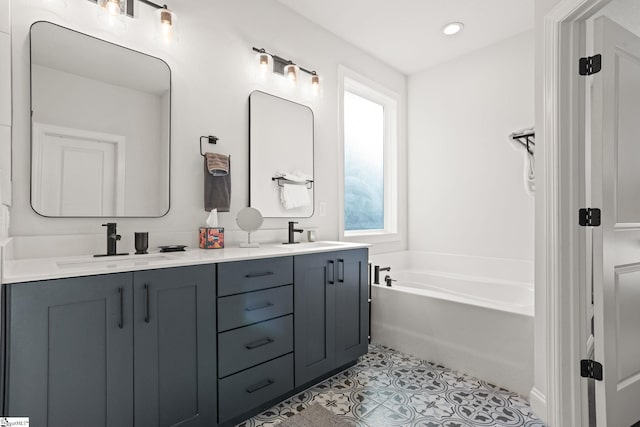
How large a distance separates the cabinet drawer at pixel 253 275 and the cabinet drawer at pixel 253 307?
0.11ft

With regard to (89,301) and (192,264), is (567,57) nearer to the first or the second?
(192,264)

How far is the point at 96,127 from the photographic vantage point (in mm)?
1741

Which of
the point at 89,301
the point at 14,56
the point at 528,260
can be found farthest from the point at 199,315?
the point at 528,260

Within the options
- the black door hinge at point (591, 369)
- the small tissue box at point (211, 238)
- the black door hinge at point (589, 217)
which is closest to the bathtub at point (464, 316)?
the black door hinge at point (591, 369)

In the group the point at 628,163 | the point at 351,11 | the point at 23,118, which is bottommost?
the point at 628,163

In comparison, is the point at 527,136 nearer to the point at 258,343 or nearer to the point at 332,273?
the point at 332,273

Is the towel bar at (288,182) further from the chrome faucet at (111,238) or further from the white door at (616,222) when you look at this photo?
the white door at (616,222)

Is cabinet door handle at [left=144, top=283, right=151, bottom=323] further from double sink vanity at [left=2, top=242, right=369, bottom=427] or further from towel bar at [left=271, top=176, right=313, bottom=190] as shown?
towel bar at [left=271, top=176, right=313, bottom=190]

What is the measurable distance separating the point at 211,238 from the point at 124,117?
0.83 m

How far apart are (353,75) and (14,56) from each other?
2.52 metres

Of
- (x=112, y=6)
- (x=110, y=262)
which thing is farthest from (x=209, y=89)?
(x=110, y=262)

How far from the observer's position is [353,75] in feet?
10.6

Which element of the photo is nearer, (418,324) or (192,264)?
(192,264)

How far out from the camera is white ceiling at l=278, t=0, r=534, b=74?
262 cm
